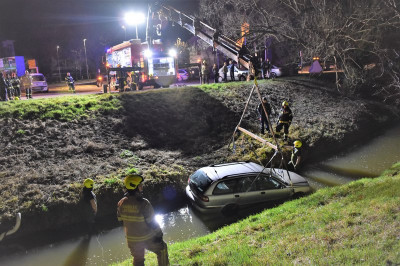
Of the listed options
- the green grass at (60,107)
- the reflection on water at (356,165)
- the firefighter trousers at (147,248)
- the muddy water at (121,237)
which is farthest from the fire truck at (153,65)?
the firefighter trousers at (147,248)

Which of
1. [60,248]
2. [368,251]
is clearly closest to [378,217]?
[368,251]

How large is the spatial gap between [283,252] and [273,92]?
17.5m

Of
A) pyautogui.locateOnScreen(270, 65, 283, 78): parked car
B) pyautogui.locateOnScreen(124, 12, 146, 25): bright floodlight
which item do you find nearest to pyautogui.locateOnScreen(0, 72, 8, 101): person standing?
pyautogui.locateOnScreen(124, 12, 146, 25): bright floodlight

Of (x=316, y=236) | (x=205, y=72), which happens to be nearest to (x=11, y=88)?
(x=205, y=72)

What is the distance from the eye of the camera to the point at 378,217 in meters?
6.39

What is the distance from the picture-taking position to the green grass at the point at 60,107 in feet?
47.7

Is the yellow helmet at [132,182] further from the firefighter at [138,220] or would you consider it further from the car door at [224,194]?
the car door at [224,194]

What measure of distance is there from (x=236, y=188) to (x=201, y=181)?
1.08 metres

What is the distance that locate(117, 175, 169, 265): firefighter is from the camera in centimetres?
471

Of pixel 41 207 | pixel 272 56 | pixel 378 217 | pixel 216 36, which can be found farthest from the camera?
pixel 272 56

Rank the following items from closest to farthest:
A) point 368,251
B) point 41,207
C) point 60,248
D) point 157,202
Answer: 1. point 368,251
2. point 60,248
3. point 41,207
4. point 157,202

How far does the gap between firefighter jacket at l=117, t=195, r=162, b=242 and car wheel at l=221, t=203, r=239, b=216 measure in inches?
193

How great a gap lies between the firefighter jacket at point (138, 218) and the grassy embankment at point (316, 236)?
1.58m

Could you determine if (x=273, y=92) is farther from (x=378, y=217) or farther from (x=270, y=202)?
(x=378, y=217)
